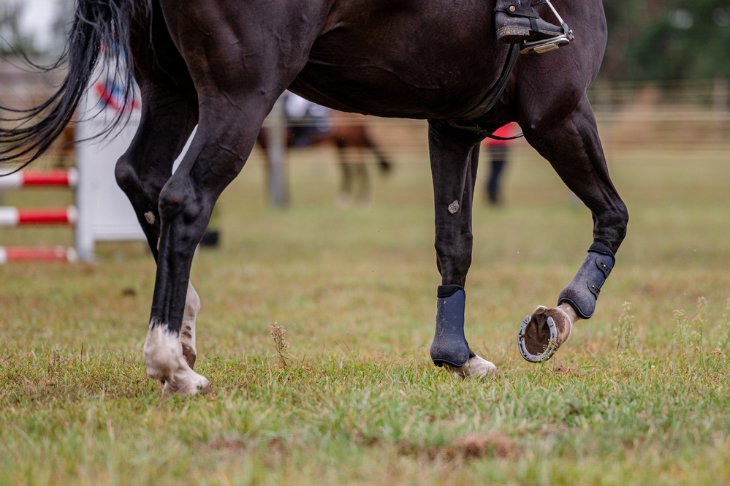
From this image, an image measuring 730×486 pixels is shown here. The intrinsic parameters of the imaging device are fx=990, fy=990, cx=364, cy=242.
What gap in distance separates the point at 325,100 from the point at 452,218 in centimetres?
94

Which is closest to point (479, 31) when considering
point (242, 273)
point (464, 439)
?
point (464, 439)

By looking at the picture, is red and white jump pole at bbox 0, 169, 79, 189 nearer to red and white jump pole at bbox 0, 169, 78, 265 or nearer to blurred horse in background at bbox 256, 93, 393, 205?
red and white jump pole at bbox 0, 169, 78, 265

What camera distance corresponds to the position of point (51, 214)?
373 inches

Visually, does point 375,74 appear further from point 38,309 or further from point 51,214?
point 51,214

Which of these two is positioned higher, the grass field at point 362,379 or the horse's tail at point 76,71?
the horse's tail at point 76,71

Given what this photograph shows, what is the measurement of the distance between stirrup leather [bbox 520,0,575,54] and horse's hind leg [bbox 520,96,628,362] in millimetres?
329

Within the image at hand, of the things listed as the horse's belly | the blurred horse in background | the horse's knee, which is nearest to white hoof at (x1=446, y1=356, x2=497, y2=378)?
the horse's belly

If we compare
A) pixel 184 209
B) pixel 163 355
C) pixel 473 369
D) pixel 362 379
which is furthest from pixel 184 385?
pixel 473 369

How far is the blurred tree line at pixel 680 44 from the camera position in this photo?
29.2 m

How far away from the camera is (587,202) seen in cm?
446

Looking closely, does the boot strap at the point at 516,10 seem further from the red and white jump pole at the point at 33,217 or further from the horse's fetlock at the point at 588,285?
the red and white jump pole at the point at 33,217

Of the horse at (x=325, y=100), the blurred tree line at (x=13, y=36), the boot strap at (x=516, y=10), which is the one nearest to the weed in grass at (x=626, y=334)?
the horse at (x=325, y=100)

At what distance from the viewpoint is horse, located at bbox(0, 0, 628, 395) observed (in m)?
3.39

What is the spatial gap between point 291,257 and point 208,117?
702 cm
